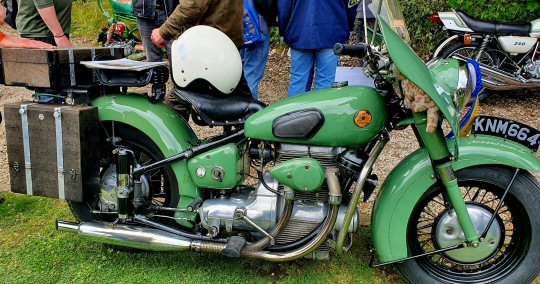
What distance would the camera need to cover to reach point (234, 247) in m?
2.66

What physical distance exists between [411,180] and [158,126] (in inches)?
52.6

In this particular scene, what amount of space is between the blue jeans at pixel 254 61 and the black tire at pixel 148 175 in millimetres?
1842

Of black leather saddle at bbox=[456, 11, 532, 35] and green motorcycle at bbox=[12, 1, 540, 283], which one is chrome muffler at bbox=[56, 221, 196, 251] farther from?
black leather saddle at bbox=[456, 11, 532, 35]

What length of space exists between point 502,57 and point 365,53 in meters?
4.52

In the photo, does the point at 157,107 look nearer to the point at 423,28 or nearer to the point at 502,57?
the point at 502,57

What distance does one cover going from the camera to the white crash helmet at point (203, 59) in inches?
105

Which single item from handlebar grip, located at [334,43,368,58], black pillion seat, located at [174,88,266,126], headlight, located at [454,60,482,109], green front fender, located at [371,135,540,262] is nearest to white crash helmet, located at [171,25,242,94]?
black pillion seat, located at [174,88,266,126]

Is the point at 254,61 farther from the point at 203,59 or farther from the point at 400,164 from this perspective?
the point at 400,164

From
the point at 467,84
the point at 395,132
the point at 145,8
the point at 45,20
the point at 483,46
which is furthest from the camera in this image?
the point at 483,46

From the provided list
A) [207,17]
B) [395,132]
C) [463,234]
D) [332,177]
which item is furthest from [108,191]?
[395,132]

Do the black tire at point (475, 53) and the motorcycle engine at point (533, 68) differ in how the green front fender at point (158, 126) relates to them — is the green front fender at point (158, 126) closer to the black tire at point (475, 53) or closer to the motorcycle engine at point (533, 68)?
the black tire at point (475, 53)

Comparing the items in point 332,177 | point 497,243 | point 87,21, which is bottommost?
point 497,243

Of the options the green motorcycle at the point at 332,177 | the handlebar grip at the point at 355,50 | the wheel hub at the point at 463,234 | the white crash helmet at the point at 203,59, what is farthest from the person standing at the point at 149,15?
the wheel hub at the point at 463,234

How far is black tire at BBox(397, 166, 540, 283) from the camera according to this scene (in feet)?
8.30
